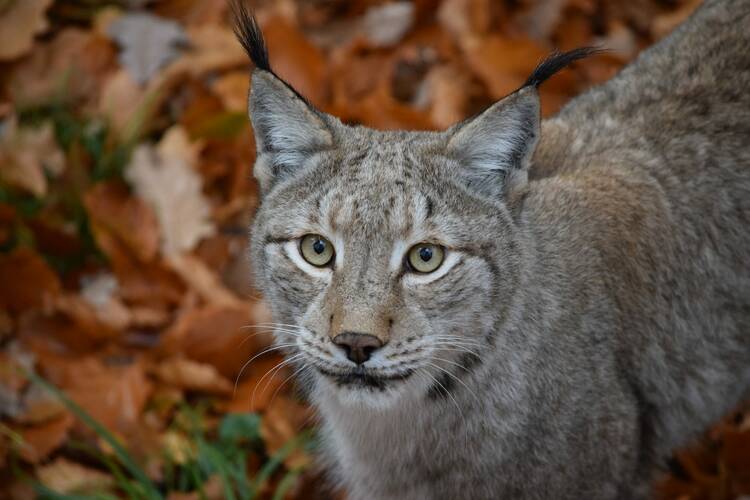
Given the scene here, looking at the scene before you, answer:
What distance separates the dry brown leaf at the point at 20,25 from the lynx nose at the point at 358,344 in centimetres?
419

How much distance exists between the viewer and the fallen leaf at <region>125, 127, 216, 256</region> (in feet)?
19.2

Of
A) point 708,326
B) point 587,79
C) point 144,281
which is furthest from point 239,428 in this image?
point 587,79

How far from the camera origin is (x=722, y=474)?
4832mm

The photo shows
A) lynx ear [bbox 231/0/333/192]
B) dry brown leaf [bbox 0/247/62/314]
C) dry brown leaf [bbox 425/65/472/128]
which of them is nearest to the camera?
lynx ear [bbox 231/0/333/192]

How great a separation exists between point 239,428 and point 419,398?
59.5 inches

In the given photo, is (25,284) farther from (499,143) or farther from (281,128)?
(499,143)

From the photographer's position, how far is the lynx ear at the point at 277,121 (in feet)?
12.1

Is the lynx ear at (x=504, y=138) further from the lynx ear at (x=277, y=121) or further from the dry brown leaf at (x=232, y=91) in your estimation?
the dry brown leaf at (x=232, y=91)

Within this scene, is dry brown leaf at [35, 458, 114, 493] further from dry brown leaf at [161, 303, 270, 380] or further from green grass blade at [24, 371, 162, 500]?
dry brown leaf at [161, 303, 270, 380]

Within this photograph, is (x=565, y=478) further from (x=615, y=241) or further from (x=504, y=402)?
(x=615, y=241)

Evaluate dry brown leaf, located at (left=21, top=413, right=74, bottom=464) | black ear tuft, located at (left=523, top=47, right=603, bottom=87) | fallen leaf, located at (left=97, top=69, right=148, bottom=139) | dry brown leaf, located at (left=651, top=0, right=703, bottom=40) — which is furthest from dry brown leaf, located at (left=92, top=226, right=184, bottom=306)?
dry brown leaf, located at (left=651, top=0, right=703, bottom=40)

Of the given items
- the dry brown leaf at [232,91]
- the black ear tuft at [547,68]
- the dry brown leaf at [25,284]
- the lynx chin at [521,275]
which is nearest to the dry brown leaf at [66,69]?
the dry brown leaf at [232,91]

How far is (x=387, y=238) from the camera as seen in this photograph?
3455 mm

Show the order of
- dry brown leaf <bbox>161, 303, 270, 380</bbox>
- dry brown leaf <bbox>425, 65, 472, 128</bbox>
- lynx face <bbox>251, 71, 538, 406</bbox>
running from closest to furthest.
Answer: lynx face <bbox>251, 71, 538, 406</bbox> → dry brown leaf <bbox>161, 303, 270, 380</bbox> → dry brown leaf <bbox>425, 65, 472, 128</bbox>
